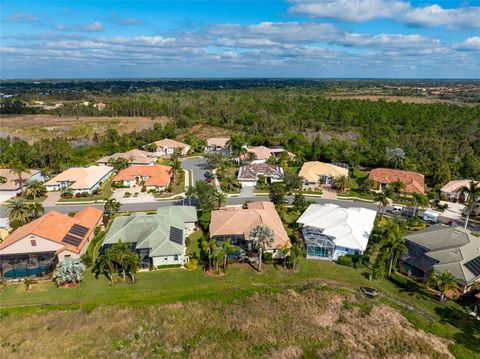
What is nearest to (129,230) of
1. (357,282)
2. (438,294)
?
(357,282)

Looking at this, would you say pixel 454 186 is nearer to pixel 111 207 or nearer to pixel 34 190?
pixel 111 207

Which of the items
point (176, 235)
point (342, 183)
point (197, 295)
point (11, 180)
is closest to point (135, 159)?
point (11, 180)

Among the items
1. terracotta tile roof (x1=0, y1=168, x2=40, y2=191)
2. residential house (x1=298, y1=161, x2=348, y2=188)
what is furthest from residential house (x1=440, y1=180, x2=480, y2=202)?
terracotta tile roof (x1=0, y1=168, x2=40, y2=191)

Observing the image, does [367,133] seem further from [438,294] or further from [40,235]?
[40,235]

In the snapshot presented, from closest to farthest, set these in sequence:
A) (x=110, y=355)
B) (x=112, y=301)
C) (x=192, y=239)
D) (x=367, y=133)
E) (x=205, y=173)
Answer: (x=110, y=355) < (x=112, y=301) < (x=192, y=239) < (x=205, y=173) < (x=367, y=133)

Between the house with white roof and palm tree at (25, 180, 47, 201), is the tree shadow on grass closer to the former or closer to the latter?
the house with white roof

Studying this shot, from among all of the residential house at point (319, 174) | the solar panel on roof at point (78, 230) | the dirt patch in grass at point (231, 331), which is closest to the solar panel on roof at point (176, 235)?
the dirt patch in grass at point (231, 331)

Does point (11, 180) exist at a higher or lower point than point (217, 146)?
lower
